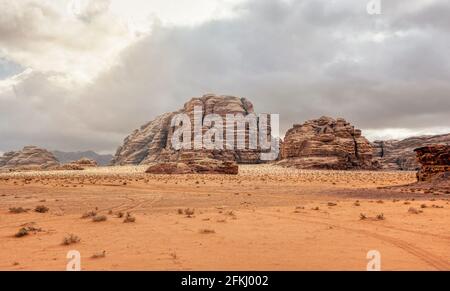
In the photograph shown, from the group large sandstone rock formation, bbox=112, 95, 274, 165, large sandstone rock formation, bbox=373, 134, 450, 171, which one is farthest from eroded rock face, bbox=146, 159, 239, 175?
large sandstone rock formation, bbox=373, 134, 450, 171

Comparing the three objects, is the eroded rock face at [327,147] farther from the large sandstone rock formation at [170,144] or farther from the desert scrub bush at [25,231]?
the desert scrub bush at [25,231]

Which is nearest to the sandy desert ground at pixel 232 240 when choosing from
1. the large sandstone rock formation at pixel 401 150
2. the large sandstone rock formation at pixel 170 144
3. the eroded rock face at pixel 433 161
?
the eroded rock face at pixel 433 161

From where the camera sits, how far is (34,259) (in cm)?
859

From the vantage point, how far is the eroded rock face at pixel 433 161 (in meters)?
36.4

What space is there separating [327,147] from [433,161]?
6613 cm

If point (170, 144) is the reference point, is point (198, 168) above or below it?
below

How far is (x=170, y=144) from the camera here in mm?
151375

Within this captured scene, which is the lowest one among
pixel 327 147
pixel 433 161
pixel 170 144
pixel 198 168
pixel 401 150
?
pixel 198 168

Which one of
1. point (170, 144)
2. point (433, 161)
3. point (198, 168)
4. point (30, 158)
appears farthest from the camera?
point (30, 158)

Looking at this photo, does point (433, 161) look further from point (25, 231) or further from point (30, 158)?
point (30, 158)

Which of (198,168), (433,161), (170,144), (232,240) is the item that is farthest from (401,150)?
(232,240)

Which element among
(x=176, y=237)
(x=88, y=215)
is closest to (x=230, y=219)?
(x=176, y=237)

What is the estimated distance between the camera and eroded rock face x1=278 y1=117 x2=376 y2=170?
3917 inches

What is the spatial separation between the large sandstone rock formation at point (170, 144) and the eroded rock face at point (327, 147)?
A: 2138 centimetres
